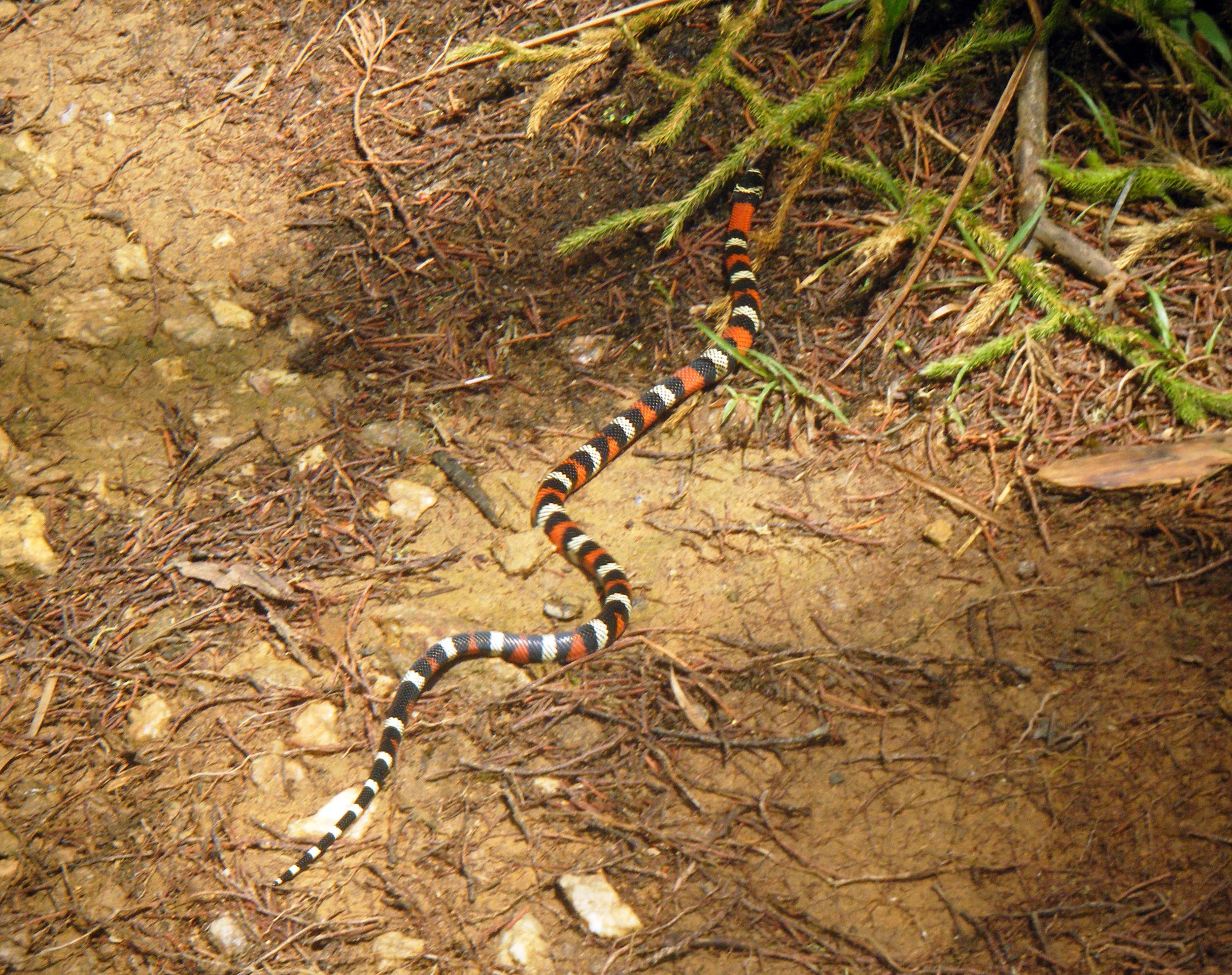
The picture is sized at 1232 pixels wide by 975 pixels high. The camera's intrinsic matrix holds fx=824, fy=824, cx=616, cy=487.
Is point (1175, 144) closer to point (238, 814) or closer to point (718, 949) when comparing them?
point (718, 949)

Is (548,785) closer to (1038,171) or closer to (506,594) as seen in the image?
(506,594)

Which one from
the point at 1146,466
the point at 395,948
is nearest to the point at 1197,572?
the point at 1146,466

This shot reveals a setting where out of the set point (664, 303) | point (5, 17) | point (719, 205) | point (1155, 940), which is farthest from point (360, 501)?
point (5, 17)

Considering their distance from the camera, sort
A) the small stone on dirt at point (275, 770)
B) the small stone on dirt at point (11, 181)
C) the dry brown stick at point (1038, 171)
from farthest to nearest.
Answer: the small stone on dirt at point (11, 181) < the dry brown stick at point (1038, 171) < the small stone on dirt at point (275, 770)

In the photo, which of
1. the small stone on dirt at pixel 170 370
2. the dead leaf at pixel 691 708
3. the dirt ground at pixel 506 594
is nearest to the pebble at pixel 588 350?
the dirt ground at pixel 506 594

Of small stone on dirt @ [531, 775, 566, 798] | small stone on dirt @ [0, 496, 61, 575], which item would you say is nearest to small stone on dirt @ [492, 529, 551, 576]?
small stone on dirt @ [531, 775, 566, 798]

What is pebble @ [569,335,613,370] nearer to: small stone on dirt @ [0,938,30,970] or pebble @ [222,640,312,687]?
pebble @ [222,640,312,687]

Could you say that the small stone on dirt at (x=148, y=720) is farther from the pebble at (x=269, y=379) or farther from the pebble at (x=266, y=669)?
the pebble at (x=269, y=379)
